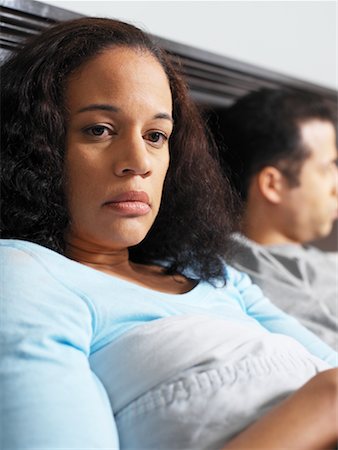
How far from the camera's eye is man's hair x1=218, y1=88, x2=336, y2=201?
1.52m

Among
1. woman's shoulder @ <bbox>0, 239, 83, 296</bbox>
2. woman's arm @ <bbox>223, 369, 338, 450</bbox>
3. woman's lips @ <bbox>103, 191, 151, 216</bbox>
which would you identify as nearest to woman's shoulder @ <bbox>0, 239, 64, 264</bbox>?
woman's shoulder @ <bbox>0, 239, 83, 296</bbox>

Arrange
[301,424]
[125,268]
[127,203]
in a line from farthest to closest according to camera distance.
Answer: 1. [125,268]
2. [127,203]
3. [301,424]

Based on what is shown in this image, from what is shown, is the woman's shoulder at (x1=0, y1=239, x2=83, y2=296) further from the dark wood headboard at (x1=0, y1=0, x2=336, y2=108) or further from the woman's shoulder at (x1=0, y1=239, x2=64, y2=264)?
the dark wood headboard at (x1=0, y1=0, x2=336, y2=108)

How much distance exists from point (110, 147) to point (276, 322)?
42 centimetres

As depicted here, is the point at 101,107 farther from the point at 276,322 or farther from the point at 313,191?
the point at 313,191

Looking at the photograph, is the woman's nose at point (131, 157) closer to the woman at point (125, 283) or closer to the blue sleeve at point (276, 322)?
the woman at point (125, 283)

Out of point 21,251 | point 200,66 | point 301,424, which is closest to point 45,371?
point 21,251

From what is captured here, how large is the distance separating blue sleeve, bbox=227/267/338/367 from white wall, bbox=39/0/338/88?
0.50 m

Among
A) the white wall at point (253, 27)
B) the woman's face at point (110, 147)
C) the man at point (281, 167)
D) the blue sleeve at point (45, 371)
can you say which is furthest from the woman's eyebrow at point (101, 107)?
the man at point (281, 167)

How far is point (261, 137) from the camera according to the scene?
1.53 metres

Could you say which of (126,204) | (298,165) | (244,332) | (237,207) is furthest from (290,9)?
(244,332)

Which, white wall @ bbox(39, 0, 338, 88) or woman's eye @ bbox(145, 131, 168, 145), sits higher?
white wall @ bbox(39, 0, 338, 88)

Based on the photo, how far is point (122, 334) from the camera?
83 centimetres

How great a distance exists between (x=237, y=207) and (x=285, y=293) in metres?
0.21
